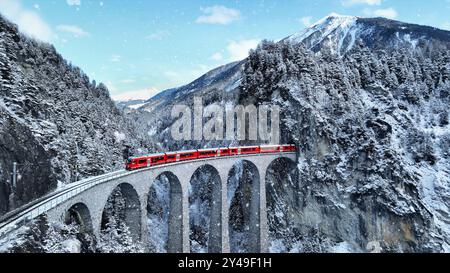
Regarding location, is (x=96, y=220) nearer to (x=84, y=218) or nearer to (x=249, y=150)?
(x=84, y=218)

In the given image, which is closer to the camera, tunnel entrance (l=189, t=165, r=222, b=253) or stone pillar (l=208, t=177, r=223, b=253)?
stone pillar (l=208, t=177, r=223, b=253)

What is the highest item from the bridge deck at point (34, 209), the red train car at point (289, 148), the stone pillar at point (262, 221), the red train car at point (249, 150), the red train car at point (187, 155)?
the red train car at point (289, 148)

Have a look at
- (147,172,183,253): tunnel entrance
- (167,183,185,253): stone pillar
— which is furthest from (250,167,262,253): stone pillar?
(167,183,185,253): stone pillar

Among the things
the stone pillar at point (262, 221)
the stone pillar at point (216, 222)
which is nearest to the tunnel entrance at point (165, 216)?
the stone pillar at point (216, 222)

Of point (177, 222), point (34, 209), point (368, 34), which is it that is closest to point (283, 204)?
point (177, 222)

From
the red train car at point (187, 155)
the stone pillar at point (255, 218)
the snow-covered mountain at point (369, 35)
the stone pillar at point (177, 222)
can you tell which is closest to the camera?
the stone pillar at point (177, 222)

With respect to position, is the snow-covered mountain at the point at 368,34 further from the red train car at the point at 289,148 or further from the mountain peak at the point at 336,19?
the red train car at the point at 289,148

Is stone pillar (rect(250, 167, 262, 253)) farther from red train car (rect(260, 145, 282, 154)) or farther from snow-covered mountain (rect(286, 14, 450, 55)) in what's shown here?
snow-covered mountain (rect(286, 14, 450, 55))
